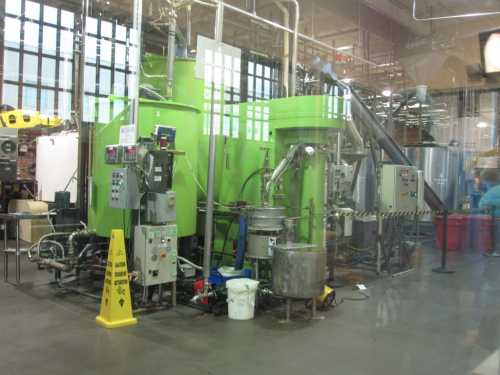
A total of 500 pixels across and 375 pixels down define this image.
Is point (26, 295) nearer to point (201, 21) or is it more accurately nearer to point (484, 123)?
point (201, 21)

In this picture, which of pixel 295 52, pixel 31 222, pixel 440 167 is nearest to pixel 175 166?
pixel 295 52

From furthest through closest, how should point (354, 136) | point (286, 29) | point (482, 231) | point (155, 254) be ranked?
point (482, 231), point (286, 29), point (354, 136), point (155, 254)

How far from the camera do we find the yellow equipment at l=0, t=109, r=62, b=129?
8.20 meters

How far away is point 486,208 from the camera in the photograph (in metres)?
8.59

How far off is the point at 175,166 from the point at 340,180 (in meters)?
2.14

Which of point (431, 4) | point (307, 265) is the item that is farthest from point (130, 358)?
point (431, 4)

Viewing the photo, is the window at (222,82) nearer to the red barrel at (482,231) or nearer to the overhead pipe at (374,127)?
the overhead pipe at (374,127)

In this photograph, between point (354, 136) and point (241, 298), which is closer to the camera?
point (241, 298)

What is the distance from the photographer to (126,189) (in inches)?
166

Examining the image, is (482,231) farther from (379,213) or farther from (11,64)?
(11,64)

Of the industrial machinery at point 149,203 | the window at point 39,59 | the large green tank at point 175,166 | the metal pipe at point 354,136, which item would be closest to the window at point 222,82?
the large green tank at point 175,166

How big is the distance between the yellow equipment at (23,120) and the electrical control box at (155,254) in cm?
527

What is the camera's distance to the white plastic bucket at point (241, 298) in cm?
411

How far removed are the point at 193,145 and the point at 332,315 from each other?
2246 millimetres
